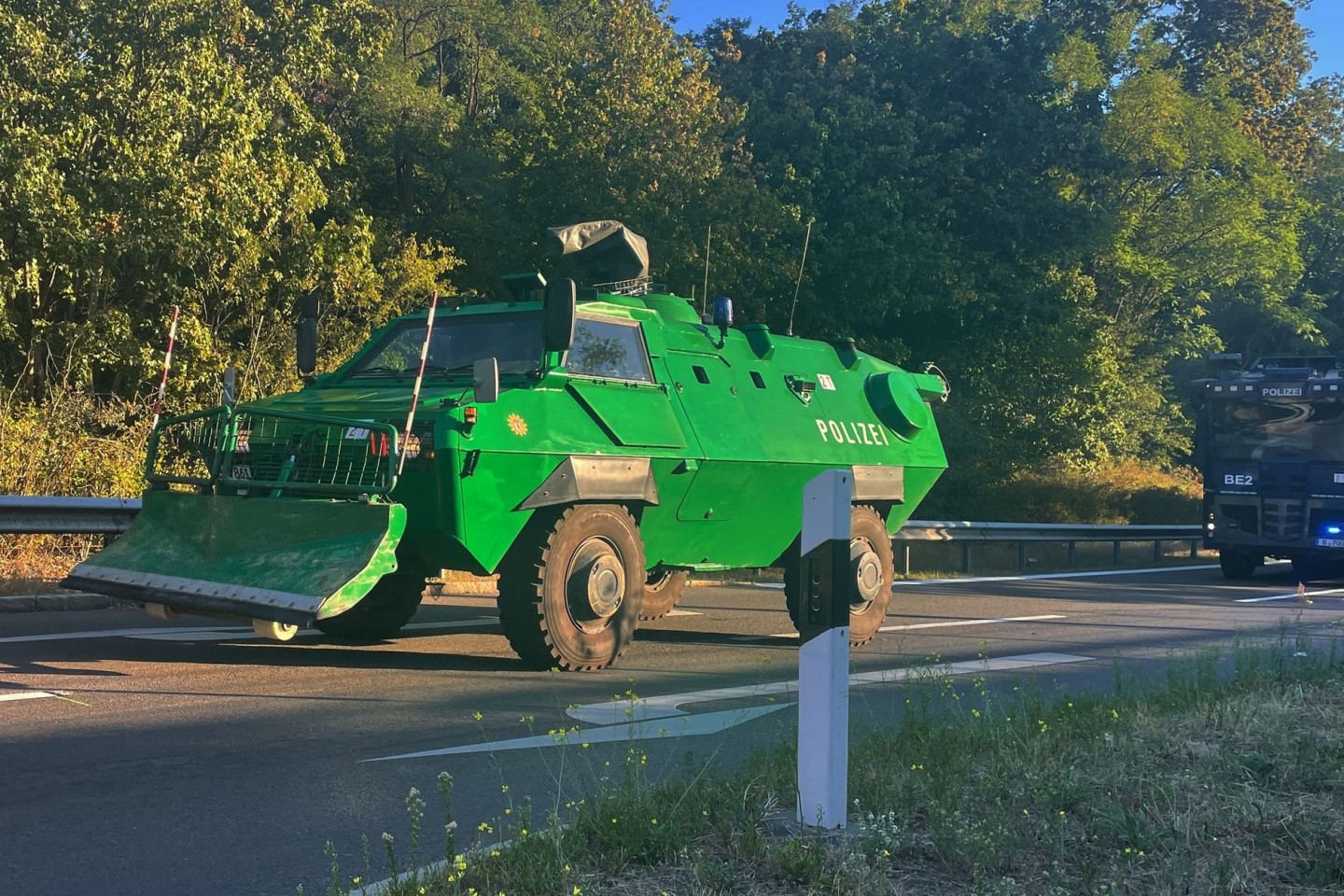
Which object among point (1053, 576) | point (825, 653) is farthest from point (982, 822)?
point (1053, 576)

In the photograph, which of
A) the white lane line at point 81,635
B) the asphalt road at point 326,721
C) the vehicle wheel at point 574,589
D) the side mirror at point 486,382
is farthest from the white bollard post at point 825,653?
the white lane line at point 81,635

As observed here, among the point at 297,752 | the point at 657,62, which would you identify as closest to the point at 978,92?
the point at 657,62

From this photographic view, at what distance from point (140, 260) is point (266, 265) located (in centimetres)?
207

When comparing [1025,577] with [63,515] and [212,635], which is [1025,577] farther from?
[63,515]

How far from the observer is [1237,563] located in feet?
65.9

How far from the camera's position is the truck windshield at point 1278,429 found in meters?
19.4

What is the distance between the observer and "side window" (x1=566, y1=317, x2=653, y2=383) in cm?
872

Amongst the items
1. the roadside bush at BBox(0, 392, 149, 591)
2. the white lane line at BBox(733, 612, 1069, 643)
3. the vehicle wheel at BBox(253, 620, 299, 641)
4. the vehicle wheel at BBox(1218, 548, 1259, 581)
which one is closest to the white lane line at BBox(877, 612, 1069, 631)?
the white lane line at BBox(733, 612, 1069, 643)

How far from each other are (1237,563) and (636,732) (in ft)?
53.8

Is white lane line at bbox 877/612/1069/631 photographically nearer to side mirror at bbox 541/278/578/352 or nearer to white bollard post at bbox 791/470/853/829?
side mirror at bbox 541/278/578/352

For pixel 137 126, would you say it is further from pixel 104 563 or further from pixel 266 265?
pixel 104 563

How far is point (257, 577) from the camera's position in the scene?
7.15 metres

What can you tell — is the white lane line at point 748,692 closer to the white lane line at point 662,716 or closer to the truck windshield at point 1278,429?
the white lane line at point 662,716

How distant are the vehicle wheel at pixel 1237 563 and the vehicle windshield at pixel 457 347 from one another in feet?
48.8
